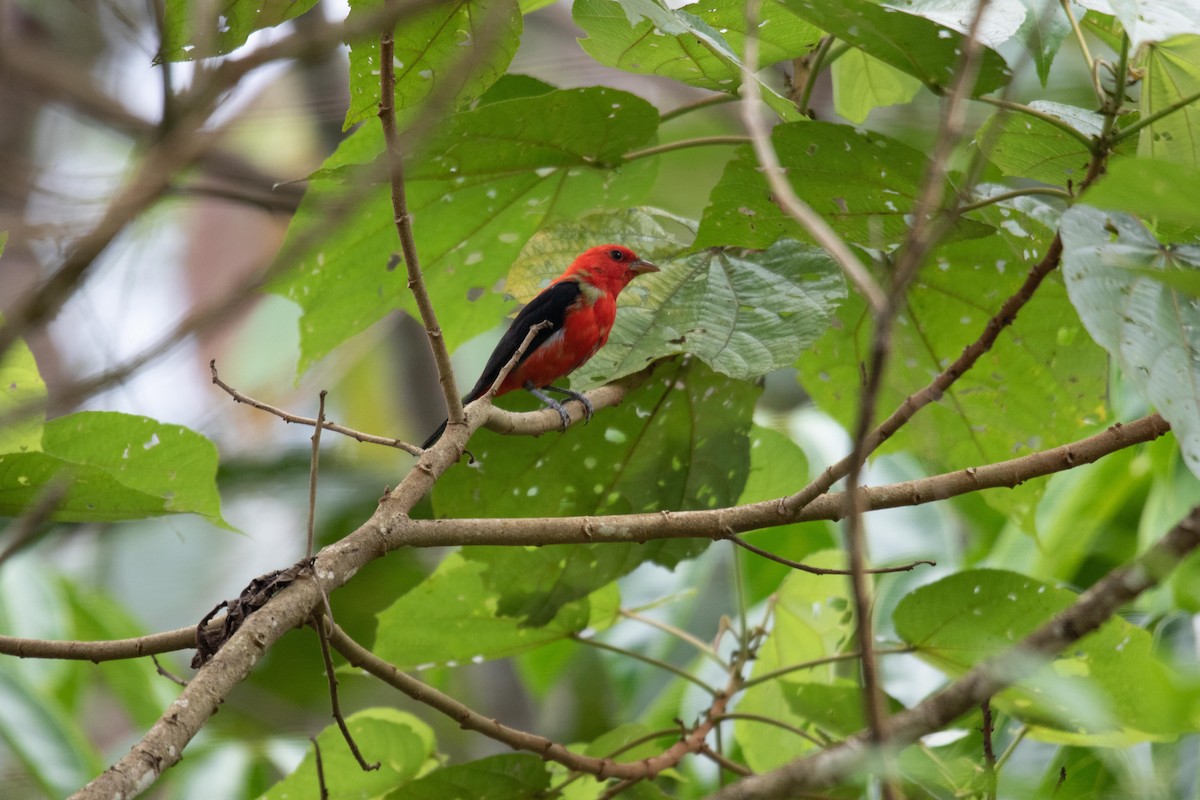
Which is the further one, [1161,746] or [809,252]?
[1161,746]

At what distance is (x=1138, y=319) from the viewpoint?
57.1 inches

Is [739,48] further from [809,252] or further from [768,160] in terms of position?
[768,160]

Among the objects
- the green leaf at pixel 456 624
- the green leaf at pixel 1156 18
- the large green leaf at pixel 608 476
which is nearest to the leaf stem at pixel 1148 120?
the green leaf at pixel 1156 18

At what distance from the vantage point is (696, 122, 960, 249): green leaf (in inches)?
76.3

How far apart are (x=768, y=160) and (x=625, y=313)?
49.7 inches

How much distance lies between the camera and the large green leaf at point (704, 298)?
2027 mm

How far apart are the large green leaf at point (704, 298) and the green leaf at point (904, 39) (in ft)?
1.61

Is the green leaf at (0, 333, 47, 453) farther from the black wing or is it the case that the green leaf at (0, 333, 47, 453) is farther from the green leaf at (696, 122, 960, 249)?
the black wing

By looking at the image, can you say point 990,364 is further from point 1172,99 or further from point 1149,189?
point 1149,189

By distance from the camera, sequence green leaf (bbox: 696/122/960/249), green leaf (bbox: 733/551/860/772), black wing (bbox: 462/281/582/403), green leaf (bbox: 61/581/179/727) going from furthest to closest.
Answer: green leaf (bbox: 61/581/179/727) < black wing (bbox: 462/281/582/403) < green leaf (bbox: 733/551/860/772) < green leaf (bbox: 696/122/960/249)

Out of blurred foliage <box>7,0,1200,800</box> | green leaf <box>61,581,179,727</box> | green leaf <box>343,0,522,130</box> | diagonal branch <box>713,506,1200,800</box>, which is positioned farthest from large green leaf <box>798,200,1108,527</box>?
green leaf <box>61,581,179,727</box>

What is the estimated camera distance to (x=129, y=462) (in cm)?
193

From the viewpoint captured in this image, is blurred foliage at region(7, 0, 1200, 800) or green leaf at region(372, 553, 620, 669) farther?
green leaf at region(372, 553, 620, 669)

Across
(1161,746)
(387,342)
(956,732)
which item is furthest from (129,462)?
(387,342)
